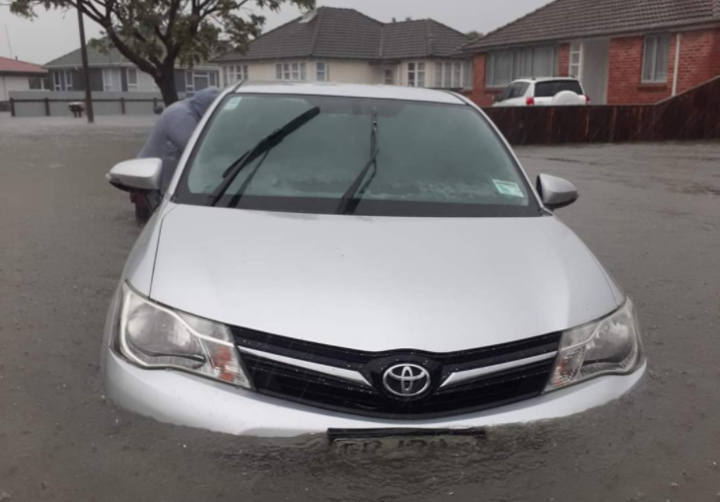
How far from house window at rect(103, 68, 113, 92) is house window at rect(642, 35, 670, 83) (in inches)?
2042

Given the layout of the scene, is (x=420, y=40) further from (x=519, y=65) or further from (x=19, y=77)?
(x=19, y=77)

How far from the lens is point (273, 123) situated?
13.6ft

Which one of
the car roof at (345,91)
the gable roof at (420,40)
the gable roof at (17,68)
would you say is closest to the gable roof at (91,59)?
the gable roof at (17,68)

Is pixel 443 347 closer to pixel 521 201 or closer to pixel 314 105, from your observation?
pixel 521 201

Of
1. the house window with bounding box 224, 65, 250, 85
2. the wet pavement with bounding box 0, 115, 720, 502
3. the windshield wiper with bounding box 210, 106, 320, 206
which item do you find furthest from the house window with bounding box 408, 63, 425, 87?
the windshield wiper with bounding box 210, 106, 320, 206

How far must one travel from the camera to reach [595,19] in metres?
30.9

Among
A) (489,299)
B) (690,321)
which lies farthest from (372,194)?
(690,321)

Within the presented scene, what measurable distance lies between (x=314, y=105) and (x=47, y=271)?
3361mm

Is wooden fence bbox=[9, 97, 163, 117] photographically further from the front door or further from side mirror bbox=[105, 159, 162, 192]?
side mirror bbox=[105, 159, 162, 192]

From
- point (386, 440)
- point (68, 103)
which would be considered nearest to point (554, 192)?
point (386, 440)

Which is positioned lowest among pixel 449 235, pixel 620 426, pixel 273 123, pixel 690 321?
pixel 690 321

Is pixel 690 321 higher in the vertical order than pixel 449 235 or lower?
lower

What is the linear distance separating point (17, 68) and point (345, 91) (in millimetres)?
78410

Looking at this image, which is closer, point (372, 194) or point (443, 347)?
point (443, 347)
